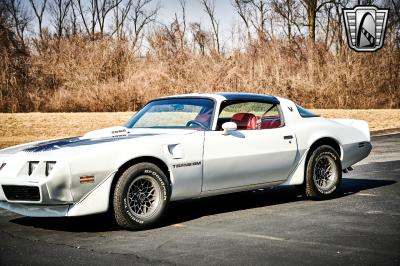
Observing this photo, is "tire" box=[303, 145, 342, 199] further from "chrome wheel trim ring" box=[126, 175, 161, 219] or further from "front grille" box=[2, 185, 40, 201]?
"front grille" box=[2, 185, 40, 201]

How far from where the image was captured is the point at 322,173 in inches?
305

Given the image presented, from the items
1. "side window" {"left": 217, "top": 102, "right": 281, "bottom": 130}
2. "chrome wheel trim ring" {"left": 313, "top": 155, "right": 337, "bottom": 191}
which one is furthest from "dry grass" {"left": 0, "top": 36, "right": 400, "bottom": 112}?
"chrome wheel trim ring" {"left": 313, "top": 155, "right": 337, "bottom": 191}

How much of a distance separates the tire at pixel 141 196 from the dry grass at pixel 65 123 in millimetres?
11937

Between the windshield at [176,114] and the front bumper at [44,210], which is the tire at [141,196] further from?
the windshield at [176,114]

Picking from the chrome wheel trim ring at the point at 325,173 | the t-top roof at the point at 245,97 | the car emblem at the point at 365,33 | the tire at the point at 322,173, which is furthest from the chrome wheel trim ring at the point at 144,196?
the car emblem at the point at 365,33

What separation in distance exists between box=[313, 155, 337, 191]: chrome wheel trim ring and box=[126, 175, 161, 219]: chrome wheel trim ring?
7.89ft

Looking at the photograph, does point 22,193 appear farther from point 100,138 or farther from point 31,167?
point 100,138

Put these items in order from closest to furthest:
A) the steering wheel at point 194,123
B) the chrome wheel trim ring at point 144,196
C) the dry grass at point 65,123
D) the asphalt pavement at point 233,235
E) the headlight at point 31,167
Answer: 1. the asphalt pavement at point 233,235
2. the headlight at point 31,167
3. the chrome wheel trim ring at point 144,196
4. the steering wheel at point 194,123
5. the dry grass at point 65,123

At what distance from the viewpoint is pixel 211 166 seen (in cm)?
649

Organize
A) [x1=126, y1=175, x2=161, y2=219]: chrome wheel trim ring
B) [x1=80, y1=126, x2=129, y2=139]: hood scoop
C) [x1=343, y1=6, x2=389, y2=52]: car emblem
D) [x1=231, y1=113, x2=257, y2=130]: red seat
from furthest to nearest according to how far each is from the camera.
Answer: [x1=343, y1=6, x2=389, y2=52]: car emblem, [x1=231, y1=113, x2=257, y2=130]: red seat, [x1=80, y1=126, x2=129, y2=139]: hood scoop, [x1=126, y1=175, x2=161, y2=219]: chrome wheel trim ring

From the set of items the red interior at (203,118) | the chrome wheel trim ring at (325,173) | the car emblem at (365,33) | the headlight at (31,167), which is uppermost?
the car emblem at (365,33)

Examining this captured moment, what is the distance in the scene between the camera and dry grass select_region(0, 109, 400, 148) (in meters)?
19.3

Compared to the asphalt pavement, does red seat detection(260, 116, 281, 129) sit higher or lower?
higher

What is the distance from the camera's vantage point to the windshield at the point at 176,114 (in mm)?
6902
